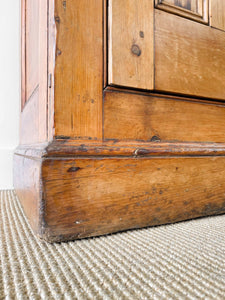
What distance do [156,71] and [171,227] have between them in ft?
1.02

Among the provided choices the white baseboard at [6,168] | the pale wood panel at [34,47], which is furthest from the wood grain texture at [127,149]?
the white baseboard at [6,168]

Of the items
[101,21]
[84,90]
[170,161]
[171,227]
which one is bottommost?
[171,227]

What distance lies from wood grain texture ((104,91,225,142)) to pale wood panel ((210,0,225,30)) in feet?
0.63

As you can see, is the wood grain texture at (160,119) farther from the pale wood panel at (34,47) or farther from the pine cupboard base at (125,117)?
the pale wood panel at (34,47)

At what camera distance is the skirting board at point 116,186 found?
39cm

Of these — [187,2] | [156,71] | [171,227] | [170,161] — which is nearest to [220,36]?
[187,2]

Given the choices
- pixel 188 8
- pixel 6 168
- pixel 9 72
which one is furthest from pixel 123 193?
pixel 9 72

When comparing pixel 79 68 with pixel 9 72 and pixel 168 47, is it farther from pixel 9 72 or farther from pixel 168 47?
pixel 9 72

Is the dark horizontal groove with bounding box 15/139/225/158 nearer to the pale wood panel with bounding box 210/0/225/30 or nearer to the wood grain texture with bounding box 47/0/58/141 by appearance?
the wood grain texture with bounding box 47/0/58/141

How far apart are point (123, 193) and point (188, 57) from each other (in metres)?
0.33

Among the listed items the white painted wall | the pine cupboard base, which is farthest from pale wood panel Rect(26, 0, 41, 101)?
the white painted wall

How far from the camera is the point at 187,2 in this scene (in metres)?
0.55

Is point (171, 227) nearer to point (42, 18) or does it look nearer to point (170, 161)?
point (170, 161)

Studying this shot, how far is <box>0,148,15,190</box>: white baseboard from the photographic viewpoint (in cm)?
95
